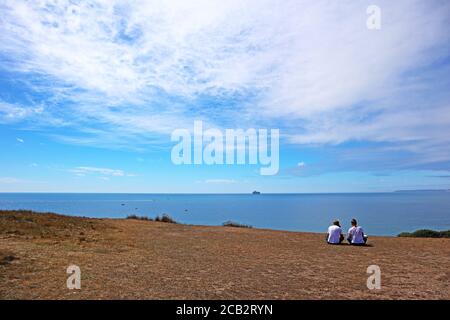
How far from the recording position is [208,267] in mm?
10578

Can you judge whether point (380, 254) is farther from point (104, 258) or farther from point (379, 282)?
point (104, 258)

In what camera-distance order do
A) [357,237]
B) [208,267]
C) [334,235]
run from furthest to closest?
[334,235] < [357,237] < [208,267]

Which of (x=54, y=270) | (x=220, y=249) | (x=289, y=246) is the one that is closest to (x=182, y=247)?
(x=220, y=249)

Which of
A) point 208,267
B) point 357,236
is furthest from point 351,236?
point 208,267

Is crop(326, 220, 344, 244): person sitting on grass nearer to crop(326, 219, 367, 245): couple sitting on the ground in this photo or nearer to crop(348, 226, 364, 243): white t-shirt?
crop(326, 219, 367, 245): couple sitting on the ground

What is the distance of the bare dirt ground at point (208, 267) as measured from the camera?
7.79 metres

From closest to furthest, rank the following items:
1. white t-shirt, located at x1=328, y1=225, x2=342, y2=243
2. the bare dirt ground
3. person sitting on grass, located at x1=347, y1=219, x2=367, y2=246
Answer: the bare dirt ground
person sitting on grass, located at x1=347, y1=219, x2=367, y2=246
white t-shirt, located at x1=328, y1=225, x2=342, y2=243

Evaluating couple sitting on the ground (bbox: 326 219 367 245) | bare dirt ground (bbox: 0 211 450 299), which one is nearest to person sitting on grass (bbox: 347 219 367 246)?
couple sitting on the ground (bbox: 326 219 367 245)

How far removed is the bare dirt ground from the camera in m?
7.79

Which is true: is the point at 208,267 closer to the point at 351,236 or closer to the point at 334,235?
the point at 334,235

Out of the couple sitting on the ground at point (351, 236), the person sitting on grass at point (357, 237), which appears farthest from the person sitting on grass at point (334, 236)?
the person sitting on grass at point (357, 237)

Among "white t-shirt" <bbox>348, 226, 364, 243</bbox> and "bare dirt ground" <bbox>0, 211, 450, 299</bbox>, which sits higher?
"white t-shirt" <bbox>348, 226, 364, 243</bbox>

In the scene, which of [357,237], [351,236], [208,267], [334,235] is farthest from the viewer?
[334,235]

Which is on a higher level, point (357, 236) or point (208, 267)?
point (357, 236)
